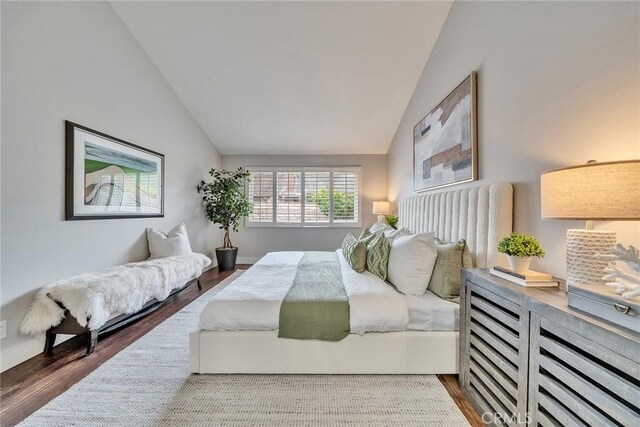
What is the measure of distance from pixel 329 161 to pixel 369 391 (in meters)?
4.43

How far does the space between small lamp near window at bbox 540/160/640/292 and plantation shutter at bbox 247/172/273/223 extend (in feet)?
15.9

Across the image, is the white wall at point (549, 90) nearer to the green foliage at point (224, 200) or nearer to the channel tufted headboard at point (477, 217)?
the channel tufted headboard at point (477, 217)

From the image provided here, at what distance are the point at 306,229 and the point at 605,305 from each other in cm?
485

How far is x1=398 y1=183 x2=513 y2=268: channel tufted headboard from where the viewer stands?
1886 mm

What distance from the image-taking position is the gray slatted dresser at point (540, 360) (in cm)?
86

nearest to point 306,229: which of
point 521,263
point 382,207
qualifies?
point 382,207

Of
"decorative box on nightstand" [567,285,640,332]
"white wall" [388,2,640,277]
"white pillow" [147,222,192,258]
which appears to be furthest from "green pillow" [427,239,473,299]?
"white pillow" [147,222,192,258]

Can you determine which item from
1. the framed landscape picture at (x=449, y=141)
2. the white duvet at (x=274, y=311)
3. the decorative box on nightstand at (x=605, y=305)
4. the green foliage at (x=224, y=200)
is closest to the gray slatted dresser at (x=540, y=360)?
the decorative box on nightstand at (x=605, y=305)

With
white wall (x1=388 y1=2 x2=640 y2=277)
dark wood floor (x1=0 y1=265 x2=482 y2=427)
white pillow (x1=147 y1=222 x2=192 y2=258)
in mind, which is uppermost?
white wall (x1=388 y1=2 x2=640 y2=277)

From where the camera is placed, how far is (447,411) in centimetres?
155

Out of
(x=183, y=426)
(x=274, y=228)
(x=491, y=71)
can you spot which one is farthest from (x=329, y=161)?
(x=183, y=426)

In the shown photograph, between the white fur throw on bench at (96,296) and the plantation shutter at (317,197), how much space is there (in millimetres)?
3204

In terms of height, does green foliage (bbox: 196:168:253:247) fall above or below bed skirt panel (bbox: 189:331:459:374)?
above

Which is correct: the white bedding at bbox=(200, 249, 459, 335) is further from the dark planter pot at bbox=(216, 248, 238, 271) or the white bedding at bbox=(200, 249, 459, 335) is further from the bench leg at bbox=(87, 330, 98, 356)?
the dark planter pot at bbox=(216, 248, 238, 271)
